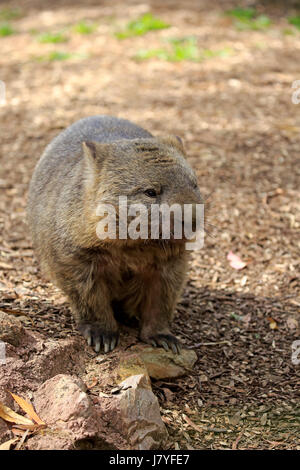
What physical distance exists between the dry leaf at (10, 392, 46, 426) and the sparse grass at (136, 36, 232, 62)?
325 inches

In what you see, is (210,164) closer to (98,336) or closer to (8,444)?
(98,336)

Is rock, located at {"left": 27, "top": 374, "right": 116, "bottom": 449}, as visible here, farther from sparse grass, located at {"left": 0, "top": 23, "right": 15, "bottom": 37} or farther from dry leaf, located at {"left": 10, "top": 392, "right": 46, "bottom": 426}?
sparse grass, located at {"left": 0, "top": 23, "right": 15, "bottom": 37}

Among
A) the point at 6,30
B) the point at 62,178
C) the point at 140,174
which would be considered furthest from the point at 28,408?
the point at 6,30

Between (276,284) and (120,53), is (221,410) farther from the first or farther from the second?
(120,53)

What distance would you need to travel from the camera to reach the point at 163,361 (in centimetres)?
→ 460

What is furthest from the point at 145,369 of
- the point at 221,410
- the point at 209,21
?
the point at 209,21

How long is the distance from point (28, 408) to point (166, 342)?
146 centimetres

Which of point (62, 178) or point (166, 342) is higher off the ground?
point (62, 178)

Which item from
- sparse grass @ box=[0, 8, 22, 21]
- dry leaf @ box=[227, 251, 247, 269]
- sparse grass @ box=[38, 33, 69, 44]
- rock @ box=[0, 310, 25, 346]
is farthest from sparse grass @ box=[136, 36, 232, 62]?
rock @ box=[0, 310, 25, 346]

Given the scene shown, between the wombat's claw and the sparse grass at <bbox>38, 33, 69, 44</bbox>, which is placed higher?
the sparse grass at <bbox>38, 33, 69, 44</bbox>

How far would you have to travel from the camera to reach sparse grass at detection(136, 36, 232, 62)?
10820 mm

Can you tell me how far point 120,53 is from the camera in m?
11.2
